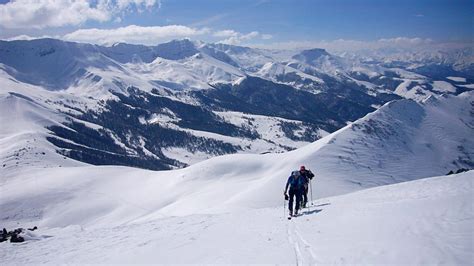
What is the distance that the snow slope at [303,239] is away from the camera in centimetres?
1574

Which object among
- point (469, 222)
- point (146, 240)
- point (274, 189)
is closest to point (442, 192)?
point (469, 222)

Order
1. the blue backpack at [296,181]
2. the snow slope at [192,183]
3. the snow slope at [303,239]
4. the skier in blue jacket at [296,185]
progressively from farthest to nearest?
the snow slope at [192,183]
the blue backpack at [296,181]
the skier in blue jacket at [296,185]
the snow slope at [303,239]

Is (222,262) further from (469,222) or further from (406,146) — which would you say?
(406,146)

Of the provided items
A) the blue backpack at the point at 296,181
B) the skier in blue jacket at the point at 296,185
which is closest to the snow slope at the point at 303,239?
the skier in blue jacket at the point at 296,185

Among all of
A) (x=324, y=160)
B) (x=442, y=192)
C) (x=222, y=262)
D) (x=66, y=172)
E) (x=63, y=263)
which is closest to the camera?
(x=222, y=262)

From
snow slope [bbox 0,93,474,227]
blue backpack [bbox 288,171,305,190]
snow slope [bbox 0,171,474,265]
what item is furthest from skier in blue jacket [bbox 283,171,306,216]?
snow slope [bbox 0,93,474,227]

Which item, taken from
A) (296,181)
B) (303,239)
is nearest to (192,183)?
(296,181)

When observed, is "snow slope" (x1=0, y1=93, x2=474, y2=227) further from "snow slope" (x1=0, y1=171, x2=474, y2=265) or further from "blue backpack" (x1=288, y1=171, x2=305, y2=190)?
"snow slope" (x1=0, y1=171, x2=474, y2=265)

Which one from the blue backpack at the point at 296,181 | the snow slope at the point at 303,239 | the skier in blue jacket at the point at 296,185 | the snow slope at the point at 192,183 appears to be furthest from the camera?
the snow slope at the point at 192,183

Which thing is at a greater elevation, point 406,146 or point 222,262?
point 222,262

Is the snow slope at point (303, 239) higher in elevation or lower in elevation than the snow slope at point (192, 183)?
higher

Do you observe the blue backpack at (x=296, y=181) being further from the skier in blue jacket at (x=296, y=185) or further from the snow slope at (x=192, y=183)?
the snow slope at (x=192, y=183)

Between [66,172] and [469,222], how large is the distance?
491 ft

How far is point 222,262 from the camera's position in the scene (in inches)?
678
